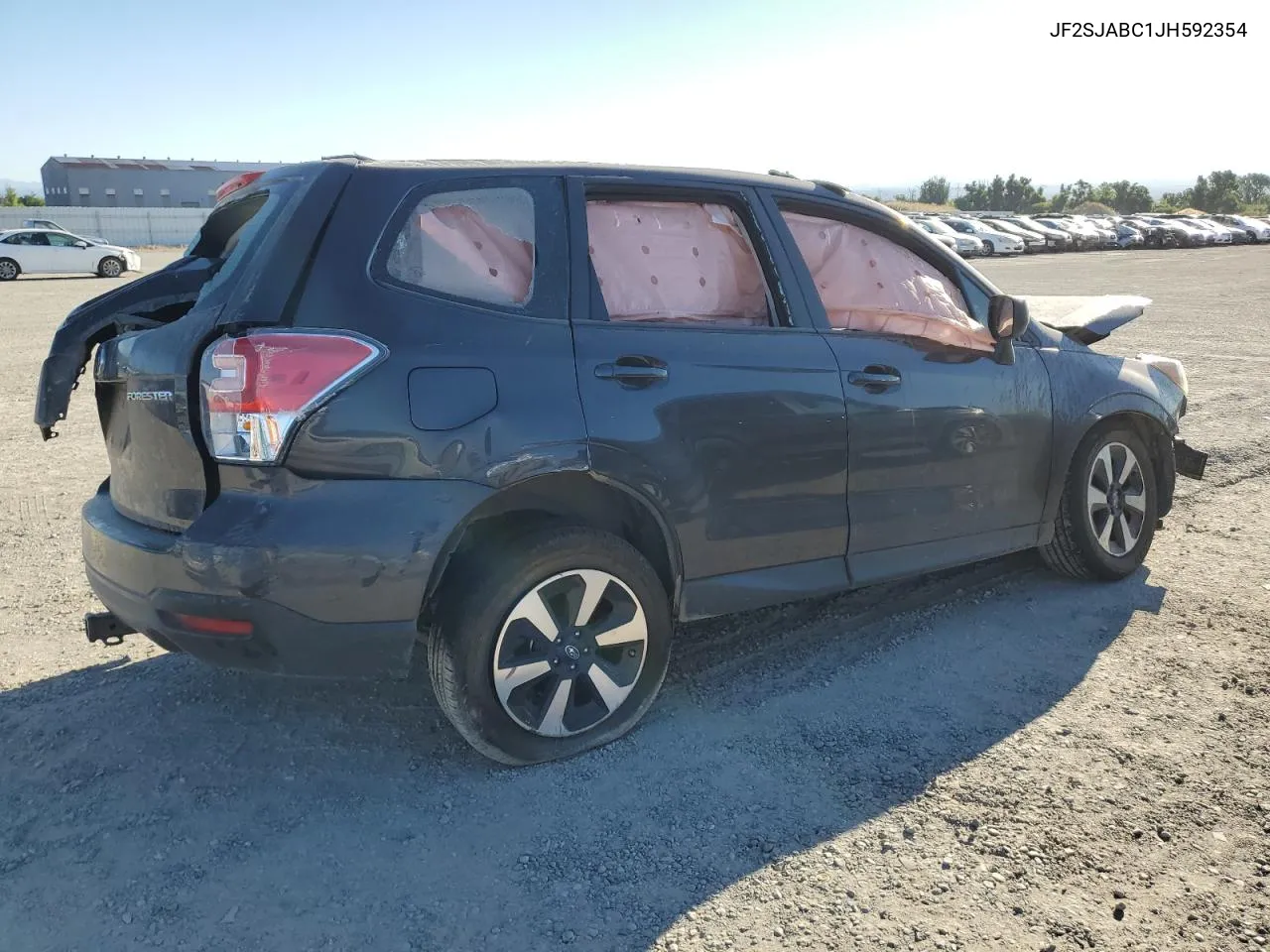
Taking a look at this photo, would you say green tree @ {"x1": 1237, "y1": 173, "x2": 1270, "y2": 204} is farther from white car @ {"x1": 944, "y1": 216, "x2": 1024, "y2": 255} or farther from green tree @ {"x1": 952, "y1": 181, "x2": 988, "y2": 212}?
white car @ {"x1": 944, "y1": 216, "x2": 1024, "y2": 255}

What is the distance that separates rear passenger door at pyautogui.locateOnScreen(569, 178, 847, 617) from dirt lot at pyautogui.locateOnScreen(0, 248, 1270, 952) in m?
0.56

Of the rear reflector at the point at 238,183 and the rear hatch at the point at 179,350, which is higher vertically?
the rear reflector at the point at 238,183

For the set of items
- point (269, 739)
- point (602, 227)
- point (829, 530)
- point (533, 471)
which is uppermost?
point (602, 227)

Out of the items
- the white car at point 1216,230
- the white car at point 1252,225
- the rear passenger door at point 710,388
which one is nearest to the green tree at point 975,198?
the white car at point 1252,225

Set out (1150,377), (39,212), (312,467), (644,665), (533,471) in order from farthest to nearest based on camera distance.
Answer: (39,212) < (1150,377) < (644,665) < (533,471) < (312,467)

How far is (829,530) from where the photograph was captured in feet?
12.5

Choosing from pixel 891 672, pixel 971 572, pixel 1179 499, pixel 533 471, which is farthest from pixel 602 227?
pixel 1179 499

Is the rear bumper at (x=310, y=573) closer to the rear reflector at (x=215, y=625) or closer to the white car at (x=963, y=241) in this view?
the rear reflector at (x=215, y=625)

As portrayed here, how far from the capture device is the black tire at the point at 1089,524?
4664 mm

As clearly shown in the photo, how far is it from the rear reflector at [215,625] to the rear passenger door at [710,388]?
1138mm

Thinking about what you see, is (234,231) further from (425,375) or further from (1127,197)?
(1127,197)

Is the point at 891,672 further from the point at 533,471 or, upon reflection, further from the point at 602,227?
the point at 602,227

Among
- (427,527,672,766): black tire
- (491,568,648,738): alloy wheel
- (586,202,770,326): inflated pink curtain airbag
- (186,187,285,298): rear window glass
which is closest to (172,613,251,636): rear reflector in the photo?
(427,527,672,766): black tire

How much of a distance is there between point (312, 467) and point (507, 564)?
2.09 ft
